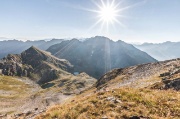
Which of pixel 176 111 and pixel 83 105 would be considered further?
pixel 83 105

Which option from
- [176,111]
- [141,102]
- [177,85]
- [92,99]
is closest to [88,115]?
[92,99]

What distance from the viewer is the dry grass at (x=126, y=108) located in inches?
649

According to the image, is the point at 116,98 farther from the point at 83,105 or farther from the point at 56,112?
the point at 56,112

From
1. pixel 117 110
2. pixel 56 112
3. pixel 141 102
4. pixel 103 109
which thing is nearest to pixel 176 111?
pixel 141 102

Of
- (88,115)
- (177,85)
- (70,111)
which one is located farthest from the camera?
(177,85)

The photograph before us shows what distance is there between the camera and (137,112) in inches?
653

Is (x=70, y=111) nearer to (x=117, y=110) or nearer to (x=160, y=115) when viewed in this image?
(x=117, y=110)

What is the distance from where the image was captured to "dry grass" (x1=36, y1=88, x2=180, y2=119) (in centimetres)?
1648

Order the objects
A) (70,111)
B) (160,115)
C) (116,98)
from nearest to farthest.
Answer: (160,115) < (70,111) < (116,98)

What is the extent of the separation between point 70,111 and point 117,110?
3.76 metres

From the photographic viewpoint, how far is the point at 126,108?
694 inches

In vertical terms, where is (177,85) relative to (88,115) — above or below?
above

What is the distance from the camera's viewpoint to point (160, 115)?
16125 mm

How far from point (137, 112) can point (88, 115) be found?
3589 millimetres
